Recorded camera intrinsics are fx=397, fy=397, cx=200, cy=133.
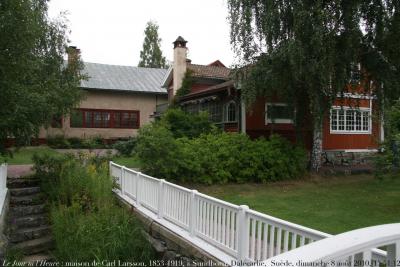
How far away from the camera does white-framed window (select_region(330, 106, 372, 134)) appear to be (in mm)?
19578

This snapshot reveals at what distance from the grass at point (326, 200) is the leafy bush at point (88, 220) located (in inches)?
128

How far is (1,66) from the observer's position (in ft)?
26.2

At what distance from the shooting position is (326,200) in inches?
423

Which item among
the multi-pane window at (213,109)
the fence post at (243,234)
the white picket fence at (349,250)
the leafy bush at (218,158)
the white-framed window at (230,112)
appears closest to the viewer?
the white picket fence at (349,250)

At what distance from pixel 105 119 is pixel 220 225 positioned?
85.4 ft

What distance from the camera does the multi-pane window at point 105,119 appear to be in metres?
29.3

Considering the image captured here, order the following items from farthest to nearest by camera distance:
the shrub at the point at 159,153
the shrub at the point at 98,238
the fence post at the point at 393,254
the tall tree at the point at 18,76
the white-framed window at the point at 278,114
Answer: the white-framed window at the point at 278,114 → the shrub at the point at 159,153 → the tall tree at the point at 18,76 → the shrub at the point at 98,238 → the fence post at the point at 393,254

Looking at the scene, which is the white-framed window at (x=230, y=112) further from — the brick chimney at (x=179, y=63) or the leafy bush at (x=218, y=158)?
the brick chimney at (x=179, y=63)

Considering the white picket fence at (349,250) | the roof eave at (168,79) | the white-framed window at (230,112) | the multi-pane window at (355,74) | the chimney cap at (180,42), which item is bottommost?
the white picket fence at (349,250)

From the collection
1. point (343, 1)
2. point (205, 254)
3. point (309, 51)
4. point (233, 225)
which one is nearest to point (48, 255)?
point (205, 254)

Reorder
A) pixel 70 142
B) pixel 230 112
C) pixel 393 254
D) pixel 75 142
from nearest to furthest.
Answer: pixel 393 254 < pixel 230 112 < pixel 70 142 < pixel 75 142

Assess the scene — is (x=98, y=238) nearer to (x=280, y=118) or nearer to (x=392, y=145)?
(x=392, y=145)

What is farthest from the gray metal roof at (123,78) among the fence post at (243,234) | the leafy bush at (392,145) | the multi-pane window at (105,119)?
the fence post at (243,234)

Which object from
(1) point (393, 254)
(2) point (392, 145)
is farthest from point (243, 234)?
(2) point (392, 145)
